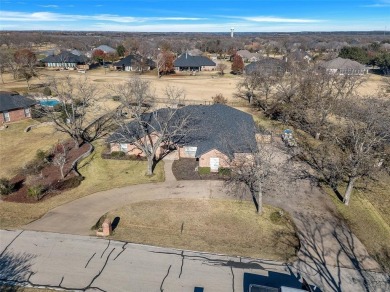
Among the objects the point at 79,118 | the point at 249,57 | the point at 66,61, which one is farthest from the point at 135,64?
the point at 79,118

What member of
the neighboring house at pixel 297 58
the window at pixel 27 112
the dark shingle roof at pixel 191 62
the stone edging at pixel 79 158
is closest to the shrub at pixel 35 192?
the stone edging at pixel 79 158

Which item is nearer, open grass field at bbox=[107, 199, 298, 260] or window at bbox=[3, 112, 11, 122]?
open grass field at bbox=[107, 199, 298, 260]

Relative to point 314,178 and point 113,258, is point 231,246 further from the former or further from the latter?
point 314,178

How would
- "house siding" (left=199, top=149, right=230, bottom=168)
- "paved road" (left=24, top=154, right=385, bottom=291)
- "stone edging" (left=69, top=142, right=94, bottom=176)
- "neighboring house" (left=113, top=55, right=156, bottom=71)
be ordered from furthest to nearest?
"neighboring house" (left=113, top=55, right=156, bottom=71) → "house siding" (left=199, top=149, right=230, bottom=168) → "stone edging" (left=69, top=142, right=94, bottom=176) → "paved road" (left=24, top=154, right=385, bottom=291)

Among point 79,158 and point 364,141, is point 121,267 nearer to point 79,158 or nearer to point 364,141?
point 79,158

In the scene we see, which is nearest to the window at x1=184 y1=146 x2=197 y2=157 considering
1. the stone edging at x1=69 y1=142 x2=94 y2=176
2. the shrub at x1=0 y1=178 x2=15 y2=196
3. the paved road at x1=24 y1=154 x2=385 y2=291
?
the paved road at x1=24 y1=154 x2=385 y2=291

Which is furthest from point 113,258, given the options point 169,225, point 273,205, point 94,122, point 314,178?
point 94,122

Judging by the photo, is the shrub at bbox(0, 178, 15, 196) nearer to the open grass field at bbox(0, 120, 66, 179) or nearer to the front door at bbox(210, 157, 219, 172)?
the open grass field at bbox(0, 120, 66, 179)
